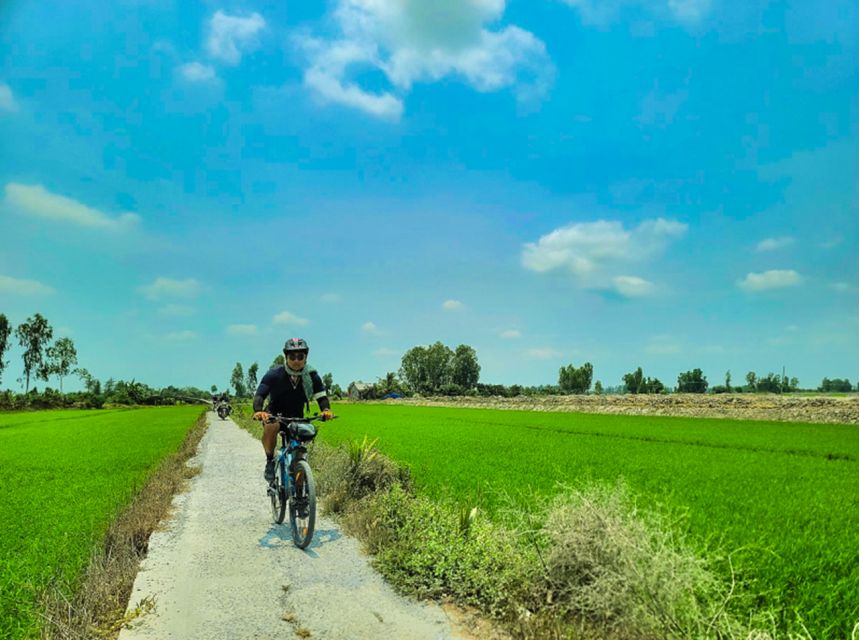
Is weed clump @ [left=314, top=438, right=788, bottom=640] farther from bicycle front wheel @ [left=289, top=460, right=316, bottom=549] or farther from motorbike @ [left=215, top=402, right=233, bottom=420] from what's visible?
motorbike @ [left=215, top=402, right=233, bottom=420]

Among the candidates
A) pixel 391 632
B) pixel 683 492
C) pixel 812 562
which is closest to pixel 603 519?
pixel 391 632

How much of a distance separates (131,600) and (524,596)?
11.2ft

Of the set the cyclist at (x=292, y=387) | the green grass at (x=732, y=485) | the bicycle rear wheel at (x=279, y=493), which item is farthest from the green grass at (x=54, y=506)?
the green grass at (x=732, y=485)

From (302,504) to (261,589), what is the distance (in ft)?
4.59

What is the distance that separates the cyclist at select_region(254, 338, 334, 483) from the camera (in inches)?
268

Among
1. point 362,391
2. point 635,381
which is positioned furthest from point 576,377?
point 362,391

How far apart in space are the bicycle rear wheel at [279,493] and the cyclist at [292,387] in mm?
486

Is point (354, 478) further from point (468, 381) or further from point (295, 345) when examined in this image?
point (468, 381)

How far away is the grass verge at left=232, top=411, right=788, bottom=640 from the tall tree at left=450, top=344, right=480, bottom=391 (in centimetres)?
11910

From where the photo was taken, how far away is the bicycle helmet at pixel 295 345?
6.72m

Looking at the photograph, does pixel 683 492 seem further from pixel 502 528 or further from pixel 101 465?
pixel 101 465

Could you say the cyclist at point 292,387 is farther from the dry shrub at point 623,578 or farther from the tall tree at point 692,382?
the tall tree at point 692,382

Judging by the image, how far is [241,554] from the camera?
5969 millimetres

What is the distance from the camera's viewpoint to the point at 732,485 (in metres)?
10.3
